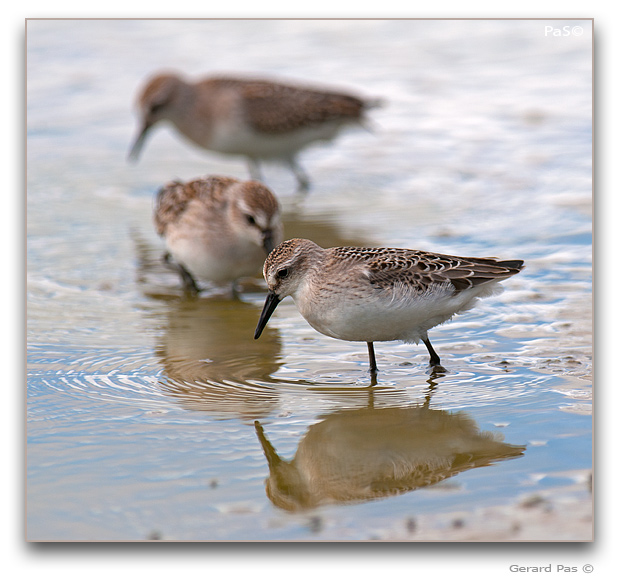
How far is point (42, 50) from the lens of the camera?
13977mm

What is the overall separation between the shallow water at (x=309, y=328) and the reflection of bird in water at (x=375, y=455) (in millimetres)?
16

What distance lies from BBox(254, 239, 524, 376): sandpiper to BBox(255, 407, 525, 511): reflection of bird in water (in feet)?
1.78

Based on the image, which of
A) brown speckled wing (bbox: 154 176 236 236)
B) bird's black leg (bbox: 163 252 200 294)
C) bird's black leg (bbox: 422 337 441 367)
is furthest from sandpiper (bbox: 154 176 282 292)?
bird's black leg (bbox: 422 337 441 367)

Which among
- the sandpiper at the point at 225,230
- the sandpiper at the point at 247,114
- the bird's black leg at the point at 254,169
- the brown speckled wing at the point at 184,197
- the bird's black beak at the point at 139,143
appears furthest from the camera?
the bird's black leg at the point at 254,169

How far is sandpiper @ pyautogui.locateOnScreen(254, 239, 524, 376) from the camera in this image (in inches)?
238

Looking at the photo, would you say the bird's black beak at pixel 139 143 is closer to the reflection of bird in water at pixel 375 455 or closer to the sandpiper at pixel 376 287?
the sandpiper at pixel 376 287

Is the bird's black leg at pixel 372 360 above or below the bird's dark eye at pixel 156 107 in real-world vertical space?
below

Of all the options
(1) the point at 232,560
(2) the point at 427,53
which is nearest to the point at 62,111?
(2) the point at 427,53

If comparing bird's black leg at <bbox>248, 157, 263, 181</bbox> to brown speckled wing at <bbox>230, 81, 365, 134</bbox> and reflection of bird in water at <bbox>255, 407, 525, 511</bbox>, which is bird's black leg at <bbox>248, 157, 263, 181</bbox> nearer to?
brown speckled wing at <bbox>230, 81, 365, 134</bbox>

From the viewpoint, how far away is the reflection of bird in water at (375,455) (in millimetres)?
5121

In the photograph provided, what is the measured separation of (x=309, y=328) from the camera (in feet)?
24.7

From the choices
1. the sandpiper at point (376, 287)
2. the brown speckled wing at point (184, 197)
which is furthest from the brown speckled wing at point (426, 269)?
the brown speckled wing at point (184, 197)

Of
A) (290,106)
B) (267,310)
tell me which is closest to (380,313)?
(267,310)

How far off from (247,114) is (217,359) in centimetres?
531
